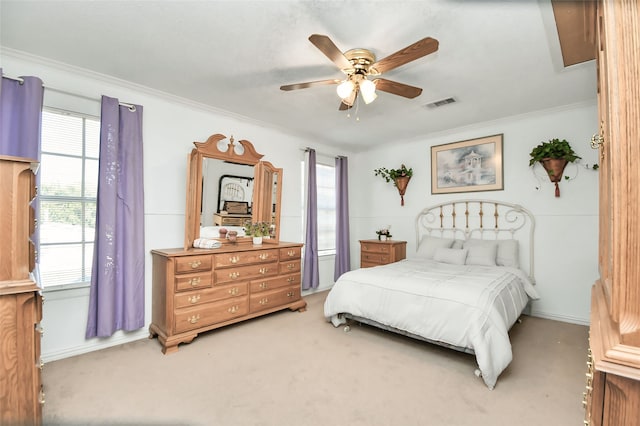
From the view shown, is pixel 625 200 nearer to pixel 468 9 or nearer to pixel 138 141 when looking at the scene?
pixel 468 9

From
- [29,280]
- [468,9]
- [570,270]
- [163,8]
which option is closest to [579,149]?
[570,270]

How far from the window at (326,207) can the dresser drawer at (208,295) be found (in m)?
2.08

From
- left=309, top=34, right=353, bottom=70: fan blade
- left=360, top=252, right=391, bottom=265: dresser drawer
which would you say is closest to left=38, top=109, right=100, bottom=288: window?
left=309, top=34, right=353, bottom=70: fan blade

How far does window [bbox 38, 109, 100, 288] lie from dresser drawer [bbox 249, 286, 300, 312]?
5.29 ft

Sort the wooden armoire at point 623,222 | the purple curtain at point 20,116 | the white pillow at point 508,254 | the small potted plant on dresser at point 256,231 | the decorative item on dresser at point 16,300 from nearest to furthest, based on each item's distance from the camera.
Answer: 1. the wooden armoire at point 623,222
2. the decorative item on dresser at point 16,300
3. the purple curtain at point 20,116
4. the white pillow at point 508,254
5. the small potted plant on dresser at point 256,231

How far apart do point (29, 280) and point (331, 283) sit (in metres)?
4.33

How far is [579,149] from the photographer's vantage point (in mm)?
3496

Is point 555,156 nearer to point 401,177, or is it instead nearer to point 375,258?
point 401,177

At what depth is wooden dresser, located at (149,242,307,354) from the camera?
2.80 m

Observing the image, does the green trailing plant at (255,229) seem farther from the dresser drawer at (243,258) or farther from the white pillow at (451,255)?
the white pillow at (451,255)

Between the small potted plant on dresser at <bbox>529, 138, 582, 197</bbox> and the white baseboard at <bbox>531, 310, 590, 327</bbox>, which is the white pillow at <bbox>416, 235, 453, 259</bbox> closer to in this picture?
the white baseboard at <bbox>531, 310, 590, 327</bbox>

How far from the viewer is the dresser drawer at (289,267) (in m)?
3.75

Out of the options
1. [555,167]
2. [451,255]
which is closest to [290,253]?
[451,255]

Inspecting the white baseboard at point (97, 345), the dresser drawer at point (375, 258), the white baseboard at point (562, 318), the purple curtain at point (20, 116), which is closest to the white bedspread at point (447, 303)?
the white baseboard at point (562, 318)
